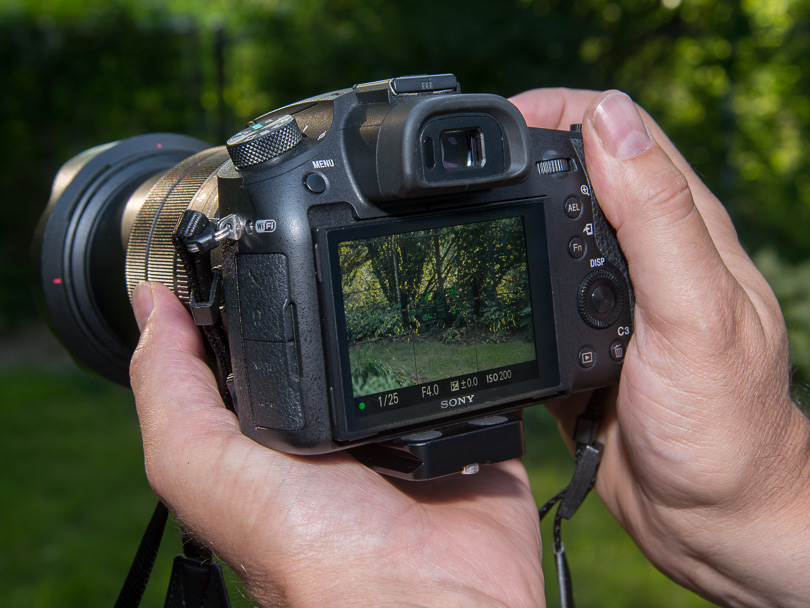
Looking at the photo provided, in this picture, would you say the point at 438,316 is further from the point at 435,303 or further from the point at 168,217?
the point at 168,217

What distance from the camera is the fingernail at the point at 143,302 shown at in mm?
1407

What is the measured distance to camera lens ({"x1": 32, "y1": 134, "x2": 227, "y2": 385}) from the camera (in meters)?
1.61

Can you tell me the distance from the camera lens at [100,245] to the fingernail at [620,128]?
0.72 m

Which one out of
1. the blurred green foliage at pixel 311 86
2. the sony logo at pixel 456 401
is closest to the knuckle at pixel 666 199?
the sony logo at pixel 456 401

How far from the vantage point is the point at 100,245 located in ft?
5.62

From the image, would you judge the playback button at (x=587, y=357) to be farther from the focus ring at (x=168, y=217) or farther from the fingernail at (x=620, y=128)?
the focus ring at (x=168, y=217)

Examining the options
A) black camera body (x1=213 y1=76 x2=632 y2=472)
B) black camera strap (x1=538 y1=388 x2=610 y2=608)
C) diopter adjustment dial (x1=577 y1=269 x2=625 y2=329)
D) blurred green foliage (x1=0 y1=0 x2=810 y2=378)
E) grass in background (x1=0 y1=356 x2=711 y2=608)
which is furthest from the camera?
blurred green foliage (x1=0 y1=0 x2=810 y2=378)

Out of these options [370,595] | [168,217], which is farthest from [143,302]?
[370,595]

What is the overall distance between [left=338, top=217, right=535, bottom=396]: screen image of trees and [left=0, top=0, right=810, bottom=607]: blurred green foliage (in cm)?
207

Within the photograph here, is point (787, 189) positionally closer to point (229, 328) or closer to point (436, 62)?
point (436, 62)

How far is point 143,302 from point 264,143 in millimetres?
447

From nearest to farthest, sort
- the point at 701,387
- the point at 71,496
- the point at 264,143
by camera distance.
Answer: the point at 264,143 → the point at 701,387 → the point at 71,496

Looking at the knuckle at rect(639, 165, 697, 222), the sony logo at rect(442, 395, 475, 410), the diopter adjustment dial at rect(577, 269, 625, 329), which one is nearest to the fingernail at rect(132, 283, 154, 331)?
the sony logo at rect(442, 395, 475, 410)

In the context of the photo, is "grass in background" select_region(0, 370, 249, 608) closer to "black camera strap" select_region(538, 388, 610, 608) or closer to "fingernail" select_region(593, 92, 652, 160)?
"black camera strap" select_region(538, 388, 610, 608)
